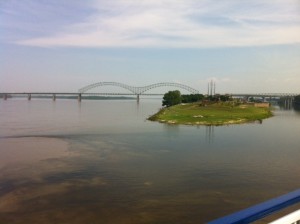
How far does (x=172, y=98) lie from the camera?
79438 mm

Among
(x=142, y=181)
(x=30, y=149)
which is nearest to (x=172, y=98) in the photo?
(x=30, y=149)

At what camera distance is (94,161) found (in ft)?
61.3

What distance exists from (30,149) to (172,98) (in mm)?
58282

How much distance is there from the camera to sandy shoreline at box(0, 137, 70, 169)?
19.2m

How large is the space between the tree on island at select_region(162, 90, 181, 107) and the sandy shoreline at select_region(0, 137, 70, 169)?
5248 cm

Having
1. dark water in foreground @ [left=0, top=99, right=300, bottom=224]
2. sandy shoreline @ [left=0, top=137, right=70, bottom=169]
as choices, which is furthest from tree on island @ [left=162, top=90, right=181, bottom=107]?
dark water in foreground @ [left=0, top=99, right=300, bottom=224]

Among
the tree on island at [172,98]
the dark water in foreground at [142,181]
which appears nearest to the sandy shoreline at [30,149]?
the dark water in foreground at [142,181]

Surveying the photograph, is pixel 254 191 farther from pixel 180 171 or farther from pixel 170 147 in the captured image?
pixel 170 147

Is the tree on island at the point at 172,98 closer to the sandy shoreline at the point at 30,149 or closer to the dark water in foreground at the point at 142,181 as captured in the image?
the sandy shoreline at the point at 30,149

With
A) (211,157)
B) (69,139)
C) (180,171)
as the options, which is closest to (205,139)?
(211,157)

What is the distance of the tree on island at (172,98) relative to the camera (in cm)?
7869

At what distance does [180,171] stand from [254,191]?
385 cm

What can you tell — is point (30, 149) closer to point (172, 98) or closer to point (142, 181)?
point (142, 181)

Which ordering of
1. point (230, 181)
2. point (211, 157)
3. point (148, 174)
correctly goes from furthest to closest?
1. point (211, 157)
2. point (148, 174)
3. point (230, 181)
